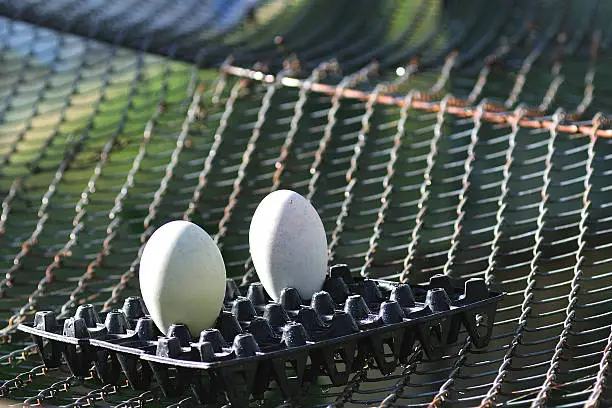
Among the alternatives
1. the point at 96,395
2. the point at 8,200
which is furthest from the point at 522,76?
the point at 96,395

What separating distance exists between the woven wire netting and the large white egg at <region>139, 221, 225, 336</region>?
14cm

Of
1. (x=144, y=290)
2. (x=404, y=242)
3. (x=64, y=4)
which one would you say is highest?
(x=144, y=290)

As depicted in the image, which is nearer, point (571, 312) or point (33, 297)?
point (571, 312)

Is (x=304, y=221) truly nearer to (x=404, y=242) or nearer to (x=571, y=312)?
(x=571, y=312)

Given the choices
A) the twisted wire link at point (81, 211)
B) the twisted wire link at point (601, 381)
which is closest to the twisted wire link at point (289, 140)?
the twisted wire link at point (81, 211)

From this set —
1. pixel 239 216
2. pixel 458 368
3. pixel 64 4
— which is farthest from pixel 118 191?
pixel 458 368

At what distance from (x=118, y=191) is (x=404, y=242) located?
2.67 ft

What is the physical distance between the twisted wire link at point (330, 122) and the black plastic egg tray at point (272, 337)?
2.73 ft

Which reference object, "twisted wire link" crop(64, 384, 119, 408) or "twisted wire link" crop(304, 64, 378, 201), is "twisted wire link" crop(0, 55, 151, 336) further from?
"twisted wire link" crop(304, 64, 378, 201)

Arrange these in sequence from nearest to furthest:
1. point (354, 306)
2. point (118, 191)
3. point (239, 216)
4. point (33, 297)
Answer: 1. point (354, 306)
2. point (33, 297)
3. point (239, 216)
4. point (118, 191)

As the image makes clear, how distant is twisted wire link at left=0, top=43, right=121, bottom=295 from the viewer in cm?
240

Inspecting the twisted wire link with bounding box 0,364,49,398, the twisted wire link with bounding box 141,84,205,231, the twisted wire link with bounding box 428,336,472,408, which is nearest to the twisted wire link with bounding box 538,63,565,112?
the twisted wire link with bounding box 141,84,205,231

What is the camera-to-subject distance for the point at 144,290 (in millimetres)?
1615

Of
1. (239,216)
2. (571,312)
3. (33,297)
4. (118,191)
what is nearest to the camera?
(571,312)
